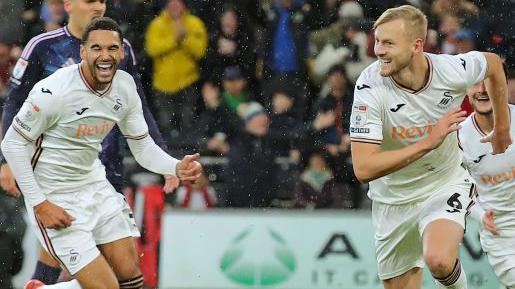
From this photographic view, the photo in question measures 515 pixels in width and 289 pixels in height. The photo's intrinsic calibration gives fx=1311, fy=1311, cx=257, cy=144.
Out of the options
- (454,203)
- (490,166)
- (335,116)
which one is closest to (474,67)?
(454,203)

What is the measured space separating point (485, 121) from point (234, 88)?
3.62 metres

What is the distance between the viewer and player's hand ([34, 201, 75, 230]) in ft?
26.0

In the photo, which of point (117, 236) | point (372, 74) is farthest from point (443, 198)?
point (117, 236)

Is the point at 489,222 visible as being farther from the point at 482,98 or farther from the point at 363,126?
the point at 363,126

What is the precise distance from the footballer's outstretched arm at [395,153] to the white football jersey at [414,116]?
0.08 metres

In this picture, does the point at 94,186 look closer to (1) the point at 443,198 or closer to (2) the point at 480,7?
(1) the point at 443,198

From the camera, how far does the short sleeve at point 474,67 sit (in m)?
7.96

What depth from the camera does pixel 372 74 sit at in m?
7.85

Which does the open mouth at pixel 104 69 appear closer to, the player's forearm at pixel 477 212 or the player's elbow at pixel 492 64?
the player's elbow at pixel 492 64

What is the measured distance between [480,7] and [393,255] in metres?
5.10

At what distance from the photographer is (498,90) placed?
815 centimetres

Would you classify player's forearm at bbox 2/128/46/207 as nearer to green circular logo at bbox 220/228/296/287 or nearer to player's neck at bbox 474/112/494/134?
player's neck at bbox 474/112/494/134

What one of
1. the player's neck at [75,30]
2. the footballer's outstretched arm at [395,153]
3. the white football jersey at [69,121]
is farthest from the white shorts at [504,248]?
the player's neck at [75,30]

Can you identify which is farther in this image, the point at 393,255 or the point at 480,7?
the point at 480,7
